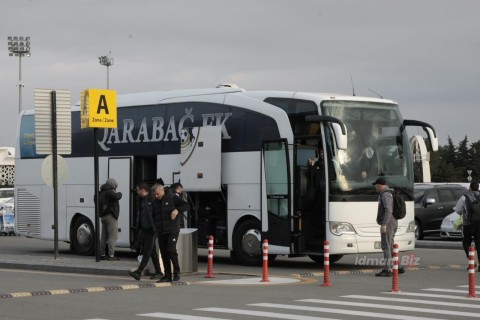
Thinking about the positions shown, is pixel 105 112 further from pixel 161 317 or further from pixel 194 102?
pixel 161 317

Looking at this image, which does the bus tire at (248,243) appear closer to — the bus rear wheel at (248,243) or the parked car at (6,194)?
the bus rear wheel at (248,243)

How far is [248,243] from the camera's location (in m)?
23.9

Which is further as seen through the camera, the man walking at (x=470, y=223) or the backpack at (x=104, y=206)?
the backpack at (x=104, y=206)

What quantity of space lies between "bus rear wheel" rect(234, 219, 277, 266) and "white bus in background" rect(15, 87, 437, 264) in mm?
21

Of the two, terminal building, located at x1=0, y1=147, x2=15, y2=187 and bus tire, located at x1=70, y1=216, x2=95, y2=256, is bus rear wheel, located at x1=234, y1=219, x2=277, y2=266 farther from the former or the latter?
terminal building, located at x1=0, y1=147, x2=15, y2=187

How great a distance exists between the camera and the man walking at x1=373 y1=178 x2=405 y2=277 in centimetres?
2111

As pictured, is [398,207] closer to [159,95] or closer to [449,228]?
[159,95]

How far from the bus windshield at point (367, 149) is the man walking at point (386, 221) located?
1207 mm

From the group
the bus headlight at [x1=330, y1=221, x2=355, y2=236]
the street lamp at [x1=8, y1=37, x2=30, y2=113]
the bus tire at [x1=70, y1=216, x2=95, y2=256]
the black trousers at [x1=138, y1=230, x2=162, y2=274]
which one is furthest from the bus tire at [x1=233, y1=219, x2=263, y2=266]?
the street lamp at [x1=8, y1=37, x2=30, y2=113]

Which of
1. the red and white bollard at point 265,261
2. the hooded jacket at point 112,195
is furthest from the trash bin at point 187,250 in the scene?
the hooded jacket at point 112,195

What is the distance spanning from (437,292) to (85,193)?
1248 cm

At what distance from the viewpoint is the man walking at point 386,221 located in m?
21.1

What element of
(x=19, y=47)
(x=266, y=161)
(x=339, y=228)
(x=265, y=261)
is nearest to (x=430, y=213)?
(x=266, y=161)

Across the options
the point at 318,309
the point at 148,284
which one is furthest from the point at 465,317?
the point at 148,284
